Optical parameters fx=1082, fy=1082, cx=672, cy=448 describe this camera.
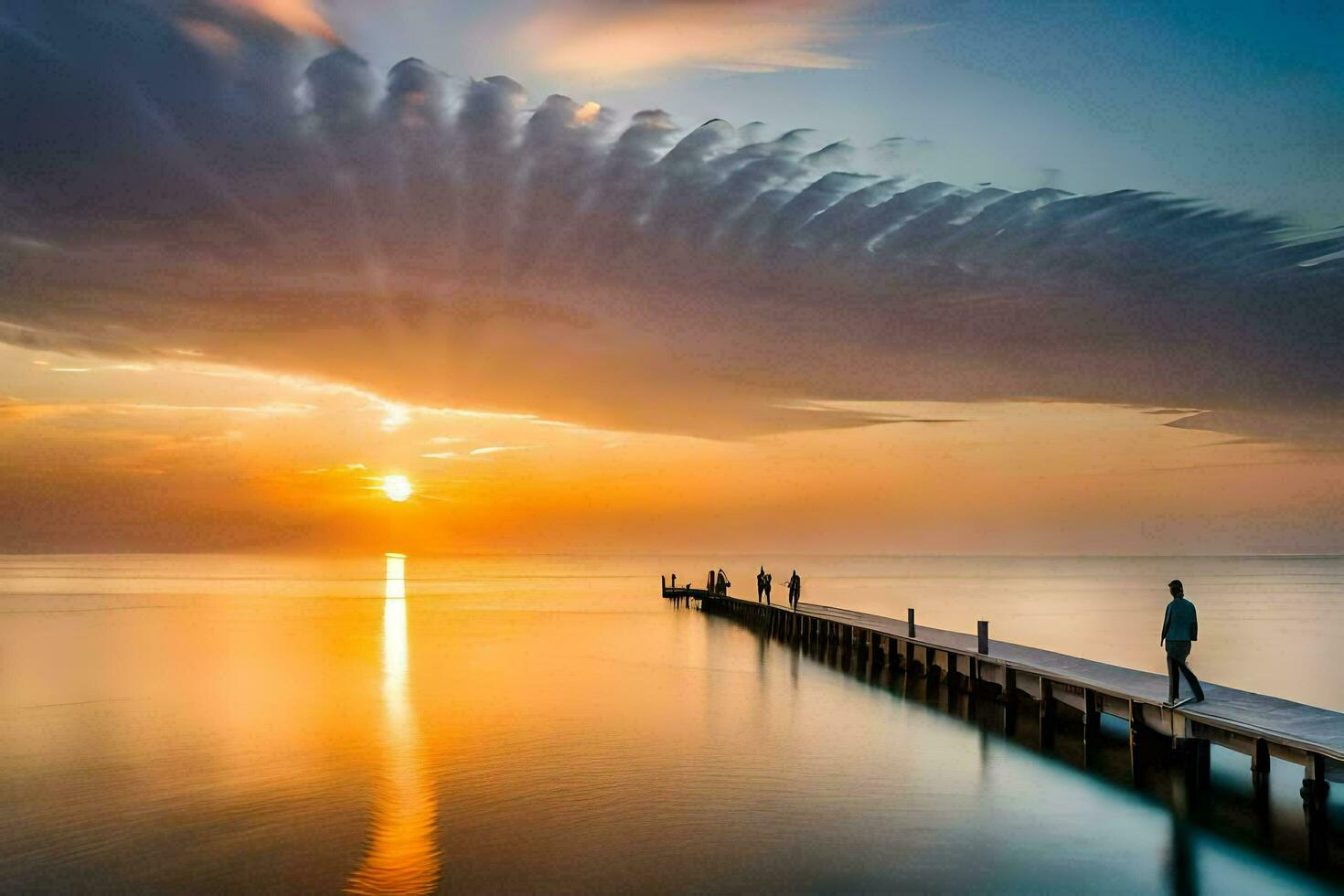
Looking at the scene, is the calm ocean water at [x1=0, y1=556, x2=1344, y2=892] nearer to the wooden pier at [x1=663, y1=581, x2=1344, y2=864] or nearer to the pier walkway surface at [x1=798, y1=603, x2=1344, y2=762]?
the wooden pier at [x1=663, y1=581, x2=1344, y2=864]

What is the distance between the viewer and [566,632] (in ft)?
167

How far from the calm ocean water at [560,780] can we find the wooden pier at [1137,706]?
84 centimetres

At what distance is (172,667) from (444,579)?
89.8 meters

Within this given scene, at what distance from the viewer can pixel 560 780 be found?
19.1m

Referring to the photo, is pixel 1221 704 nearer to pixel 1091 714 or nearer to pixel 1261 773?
pixel 1261 773

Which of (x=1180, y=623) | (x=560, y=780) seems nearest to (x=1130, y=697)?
(x=1180, y=623)

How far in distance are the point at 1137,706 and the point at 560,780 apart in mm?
9935

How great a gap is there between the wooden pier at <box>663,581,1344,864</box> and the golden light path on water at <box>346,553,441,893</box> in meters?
11.3

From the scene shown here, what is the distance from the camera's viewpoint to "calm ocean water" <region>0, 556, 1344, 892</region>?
1387 centimetres

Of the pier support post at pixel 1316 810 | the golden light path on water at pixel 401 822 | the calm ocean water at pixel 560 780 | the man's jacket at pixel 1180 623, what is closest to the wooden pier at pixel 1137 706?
the pier support post at pixel 1316 810

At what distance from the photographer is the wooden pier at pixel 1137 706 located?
14352 mm

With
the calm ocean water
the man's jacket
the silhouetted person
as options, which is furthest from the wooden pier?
the man's jacket

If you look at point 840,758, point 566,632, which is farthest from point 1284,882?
point 566,632

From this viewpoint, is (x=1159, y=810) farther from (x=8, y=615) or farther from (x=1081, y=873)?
(x=8, y=615)
